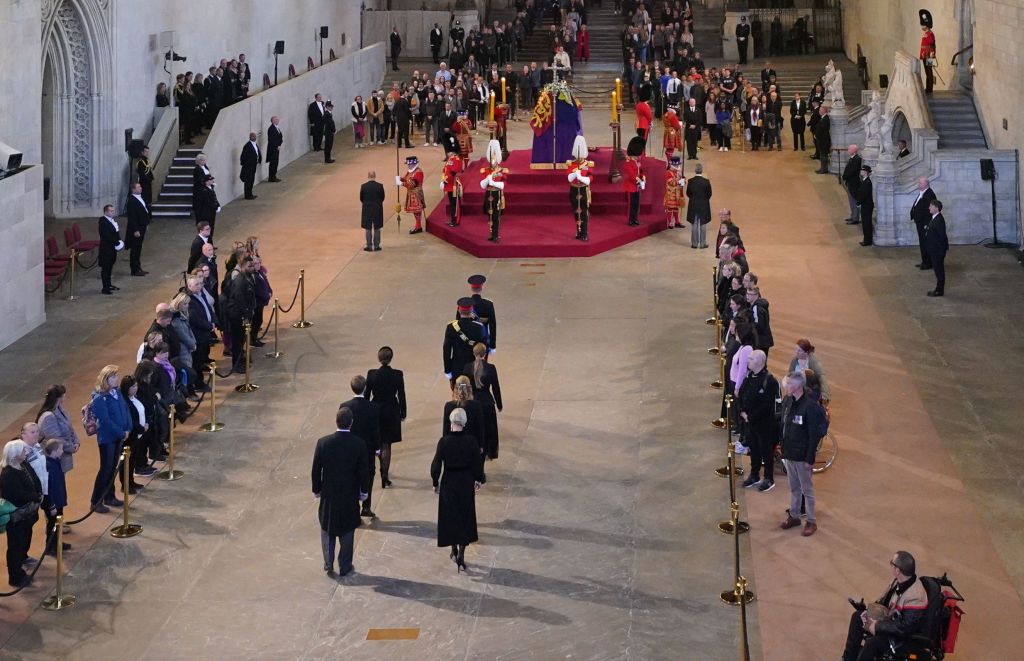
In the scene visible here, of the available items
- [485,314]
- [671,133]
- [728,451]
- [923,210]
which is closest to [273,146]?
[671,133]

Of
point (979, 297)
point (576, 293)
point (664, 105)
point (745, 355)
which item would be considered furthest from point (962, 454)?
point (664, 105)

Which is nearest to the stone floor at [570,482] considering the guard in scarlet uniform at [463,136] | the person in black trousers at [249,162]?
the person in black trousers at [249,162]

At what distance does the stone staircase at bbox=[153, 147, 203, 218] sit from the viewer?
1091 inches

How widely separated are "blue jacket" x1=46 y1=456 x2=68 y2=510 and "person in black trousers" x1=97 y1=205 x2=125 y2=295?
9.60 m

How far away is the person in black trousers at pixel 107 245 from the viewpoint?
853 inches

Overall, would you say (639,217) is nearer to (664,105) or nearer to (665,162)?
(665,162)

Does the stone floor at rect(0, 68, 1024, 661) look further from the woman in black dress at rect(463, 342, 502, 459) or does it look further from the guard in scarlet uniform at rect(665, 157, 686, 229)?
the guard in scarlet uniform at rect(665, 157, 686, 229)

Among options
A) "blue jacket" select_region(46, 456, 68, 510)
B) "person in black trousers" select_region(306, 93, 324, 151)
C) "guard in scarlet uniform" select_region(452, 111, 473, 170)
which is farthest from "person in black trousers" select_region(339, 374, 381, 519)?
"person in black trousers" select_region(306, 93, 324, 151)

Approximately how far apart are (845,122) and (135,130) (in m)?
15.4

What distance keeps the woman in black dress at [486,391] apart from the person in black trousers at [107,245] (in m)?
8.92

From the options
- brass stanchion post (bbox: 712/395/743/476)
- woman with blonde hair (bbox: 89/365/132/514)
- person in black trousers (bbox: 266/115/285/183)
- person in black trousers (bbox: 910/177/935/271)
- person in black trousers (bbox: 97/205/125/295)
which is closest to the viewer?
brass stanchion post (bbox: 712/395/743/476)

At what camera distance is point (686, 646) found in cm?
1112

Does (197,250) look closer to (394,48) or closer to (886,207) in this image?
(886,207)

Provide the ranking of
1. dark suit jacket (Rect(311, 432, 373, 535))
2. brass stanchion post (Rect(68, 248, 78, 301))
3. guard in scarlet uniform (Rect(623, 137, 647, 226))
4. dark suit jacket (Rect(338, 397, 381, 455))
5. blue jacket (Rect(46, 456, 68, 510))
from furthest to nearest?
guard in scarlet uniform (Rect(623, 137, 647, 226)), brass stanchion post (Rect(68, 248, 78, 301)), dark suit jacket (Rect(338, 397, 381, 455)), blue jacket (Rect(46, 456, 68, 510)), dark suit jacket (Rect(311, 432, 373, 535))
